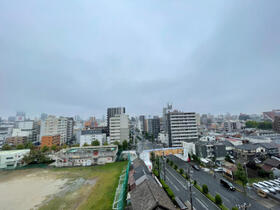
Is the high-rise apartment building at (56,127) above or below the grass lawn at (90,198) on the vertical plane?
above

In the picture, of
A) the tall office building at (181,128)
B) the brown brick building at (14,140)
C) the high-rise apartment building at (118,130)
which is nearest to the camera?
the tall office building at (181,128)

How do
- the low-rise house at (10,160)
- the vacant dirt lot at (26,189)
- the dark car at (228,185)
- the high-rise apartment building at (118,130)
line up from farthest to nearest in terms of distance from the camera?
1. the high-rise apartment building at (118,130)
2. the low-rise house at (10,160)
3. the dark car at (228,185)
4. the vacant dirt lot at (26,189)

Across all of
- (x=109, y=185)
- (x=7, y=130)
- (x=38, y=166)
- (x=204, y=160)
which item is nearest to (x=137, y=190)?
(x=109, y=185)

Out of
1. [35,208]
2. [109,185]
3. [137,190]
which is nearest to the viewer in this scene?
[137,190]

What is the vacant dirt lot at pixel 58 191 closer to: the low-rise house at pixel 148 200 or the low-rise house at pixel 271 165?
the low-rise house at pixel 148 200

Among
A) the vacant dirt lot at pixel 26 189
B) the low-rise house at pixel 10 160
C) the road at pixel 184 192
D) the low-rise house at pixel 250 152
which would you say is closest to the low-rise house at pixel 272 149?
the low-rise house at pixel 250 152

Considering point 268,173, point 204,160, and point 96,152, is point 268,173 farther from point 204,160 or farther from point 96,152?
point 96,152

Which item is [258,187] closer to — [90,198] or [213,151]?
[213,151]
